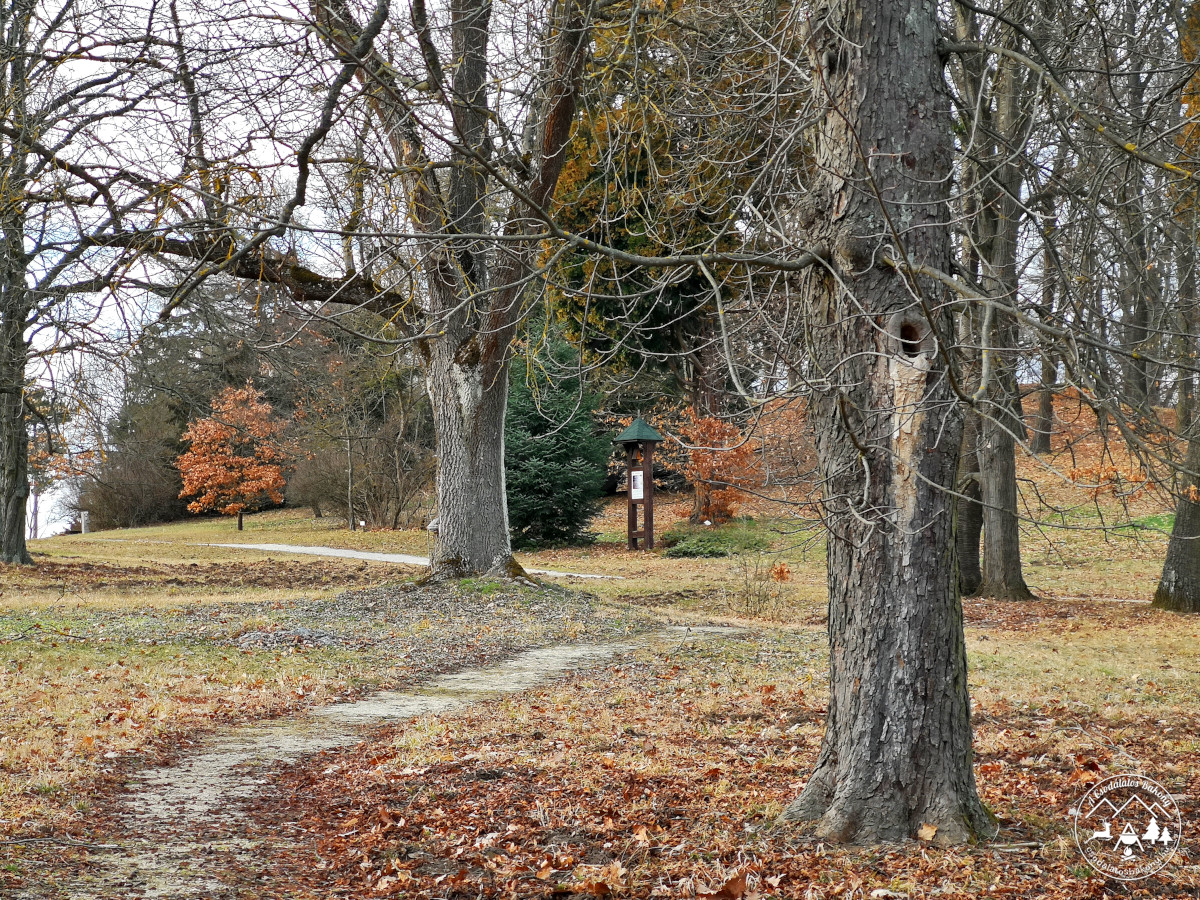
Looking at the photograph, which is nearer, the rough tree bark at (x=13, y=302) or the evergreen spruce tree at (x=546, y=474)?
the rough tree bark at (x=13, y=302)

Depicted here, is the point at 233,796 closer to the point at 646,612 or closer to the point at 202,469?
the point at 646,612

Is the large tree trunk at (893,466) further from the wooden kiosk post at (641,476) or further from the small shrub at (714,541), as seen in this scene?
the wooden kiosk post at (641,476)

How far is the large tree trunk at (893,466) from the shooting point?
3.77 metres

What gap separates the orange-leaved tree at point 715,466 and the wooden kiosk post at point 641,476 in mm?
969

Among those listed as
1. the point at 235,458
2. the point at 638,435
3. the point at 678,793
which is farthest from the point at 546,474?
the point at 678,793

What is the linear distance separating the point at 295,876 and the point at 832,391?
2902 millimetres

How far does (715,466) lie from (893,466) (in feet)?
57.9

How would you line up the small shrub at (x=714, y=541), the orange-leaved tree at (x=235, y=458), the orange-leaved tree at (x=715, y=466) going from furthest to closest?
the orange-leaved tree at (x=235, y=458) → the small shrub at (x=714, y=541) → the orange-leaved tree at (x=715, y=466)

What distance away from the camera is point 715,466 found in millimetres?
21391

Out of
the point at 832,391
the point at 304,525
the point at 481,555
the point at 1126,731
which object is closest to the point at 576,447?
the point at 481,555

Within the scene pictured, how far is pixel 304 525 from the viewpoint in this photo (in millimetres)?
36344

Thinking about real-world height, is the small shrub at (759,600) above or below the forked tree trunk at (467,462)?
below

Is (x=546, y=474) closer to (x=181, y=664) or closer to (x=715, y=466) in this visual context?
(x=715, y=466)

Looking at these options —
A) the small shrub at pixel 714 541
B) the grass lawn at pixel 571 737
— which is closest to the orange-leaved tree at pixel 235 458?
the small shrub at pixel 714 541
